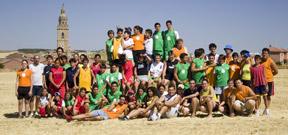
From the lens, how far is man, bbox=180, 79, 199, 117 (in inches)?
394

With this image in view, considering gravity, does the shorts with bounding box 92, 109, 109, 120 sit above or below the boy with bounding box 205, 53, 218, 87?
below

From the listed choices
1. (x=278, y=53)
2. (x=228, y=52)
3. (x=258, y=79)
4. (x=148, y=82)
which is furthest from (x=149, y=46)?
(x=278, y=53)

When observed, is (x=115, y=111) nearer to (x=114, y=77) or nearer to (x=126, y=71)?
(x=114, y=77)

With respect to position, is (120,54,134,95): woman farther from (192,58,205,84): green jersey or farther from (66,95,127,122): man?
(192,58,205,84): green jersey

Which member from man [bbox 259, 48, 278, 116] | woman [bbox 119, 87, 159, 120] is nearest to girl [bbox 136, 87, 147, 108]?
woman [bbox 119, 87, 159, 120]

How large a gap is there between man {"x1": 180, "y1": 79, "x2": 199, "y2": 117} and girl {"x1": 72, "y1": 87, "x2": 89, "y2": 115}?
318 cm

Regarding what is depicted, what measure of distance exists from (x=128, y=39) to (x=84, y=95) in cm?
275

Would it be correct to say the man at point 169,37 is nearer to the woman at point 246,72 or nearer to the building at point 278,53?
the woman at point 246,72

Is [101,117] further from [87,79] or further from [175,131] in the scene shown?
[175,131]

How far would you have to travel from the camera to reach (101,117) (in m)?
9.95

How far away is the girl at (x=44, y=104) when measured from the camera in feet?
34.9

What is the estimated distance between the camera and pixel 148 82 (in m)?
11.2

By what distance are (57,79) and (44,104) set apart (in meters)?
0.95

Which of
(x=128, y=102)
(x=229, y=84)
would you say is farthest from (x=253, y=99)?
(x=128, y=102)
